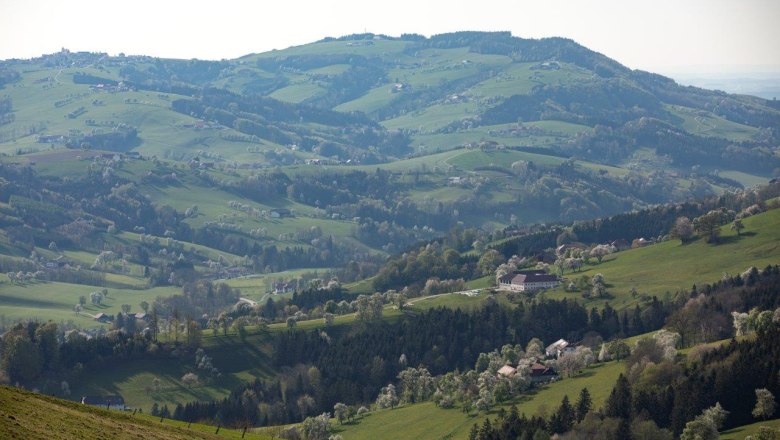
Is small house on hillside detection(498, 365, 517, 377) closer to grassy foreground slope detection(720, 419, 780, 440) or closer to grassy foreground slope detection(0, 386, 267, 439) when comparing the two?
grassy foreground slope detection(720, 419, 780, 440)

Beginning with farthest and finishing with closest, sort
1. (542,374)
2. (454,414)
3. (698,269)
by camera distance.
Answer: (698,269)
(542,374)
(454,414)

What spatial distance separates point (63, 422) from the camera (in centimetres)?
6631

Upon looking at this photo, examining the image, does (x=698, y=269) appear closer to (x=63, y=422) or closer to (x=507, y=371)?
(x=507, y=371)

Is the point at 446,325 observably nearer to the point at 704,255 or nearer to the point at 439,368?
the point at 439,368

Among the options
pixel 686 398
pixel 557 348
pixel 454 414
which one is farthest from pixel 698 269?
pixel 686 398

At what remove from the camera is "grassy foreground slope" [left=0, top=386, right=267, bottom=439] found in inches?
2389

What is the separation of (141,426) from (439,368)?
98191 millimetres

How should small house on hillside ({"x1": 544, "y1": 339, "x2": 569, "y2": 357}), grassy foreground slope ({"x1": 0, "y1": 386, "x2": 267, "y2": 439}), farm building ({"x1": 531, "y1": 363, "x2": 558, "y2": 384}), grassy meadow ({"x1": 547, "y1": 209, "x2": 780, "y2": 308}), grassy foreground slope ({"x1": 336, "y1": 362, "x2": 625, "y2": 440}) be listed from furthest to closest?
grassy meadow ({"x1": 547, "y1": 209, "x2": 780, "y2": 308})
small house on hillside ({"x1": 544, "y1": 339, "x2": 569, "y2": 357})
farm building ({"x1": 531, "y1": 363, "x2": 558, "y2": 384})
grassy foreground slope ({"x1": 336, "y1": 362, "x2": 625, "y2": 440})
grassy foreground slope ({"x1": 0, "y1": 386, "x2": 267, "y2": 439})

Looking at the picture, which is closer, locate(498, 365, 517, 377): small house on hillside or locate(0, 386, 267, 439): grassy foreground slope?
locate(0, 386, 267, 439): grassy foreground slope

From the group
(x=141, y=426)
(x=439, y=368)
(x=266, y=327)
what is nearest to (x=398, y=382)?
(x=439, y=368)

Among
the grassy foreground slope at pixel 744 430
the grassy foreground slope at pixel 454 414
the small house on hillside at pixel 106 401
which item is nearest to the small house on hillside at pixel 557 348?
the grassy foreground slope at pixel 454 414

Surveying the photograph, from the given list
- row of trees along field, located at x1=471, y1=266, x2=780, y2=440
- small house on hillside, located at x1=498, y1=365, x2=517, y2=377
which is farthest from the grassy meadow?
row of trees along field, located at x1=471, y1=266, x2=780, y2=440

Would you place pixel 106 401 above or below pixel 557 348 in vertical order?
below

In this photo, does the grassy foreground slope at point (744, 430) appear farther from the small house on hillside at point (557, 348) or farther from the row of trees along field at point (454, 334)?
the small house on hillside at point (557, 348)
